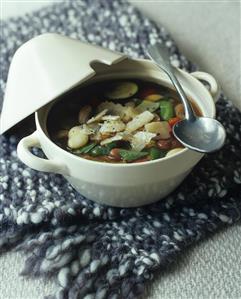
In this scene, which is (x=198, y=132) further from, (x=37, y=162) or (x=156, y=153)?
(x=37, y=162)

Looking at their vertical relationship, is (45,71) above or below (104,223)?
above

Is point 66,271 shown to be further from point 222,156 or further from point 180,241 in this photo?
point 222,156

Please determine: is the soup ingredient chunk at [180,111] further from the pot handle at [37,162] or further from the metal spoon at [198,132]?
the pot handle at [37,162]

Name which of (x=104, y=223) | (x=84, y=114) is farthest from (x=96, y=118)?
(x=104, y=223)

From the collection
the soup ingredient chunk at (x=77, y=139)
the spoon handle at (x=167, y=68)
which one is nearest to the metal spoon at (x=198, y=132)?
the spoon handle at (x=167, y=68)

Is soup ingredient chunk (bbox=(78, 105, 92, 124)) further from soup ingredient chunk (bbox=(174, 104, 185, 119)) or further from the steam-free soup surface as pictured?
soup ingredient chunk (bbox=(174, 104, 185, 119))

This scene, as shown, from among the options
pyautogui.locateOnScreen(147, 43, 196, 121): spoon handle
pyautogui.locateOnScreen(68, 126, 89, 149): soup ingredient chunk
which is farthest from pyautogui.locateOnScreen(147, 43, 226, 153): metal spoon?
pyautogui.locateOnScreen(68, 126, 89, 149): soup ingredient chunk

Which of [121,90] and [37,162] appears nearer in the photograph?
[37,162]
